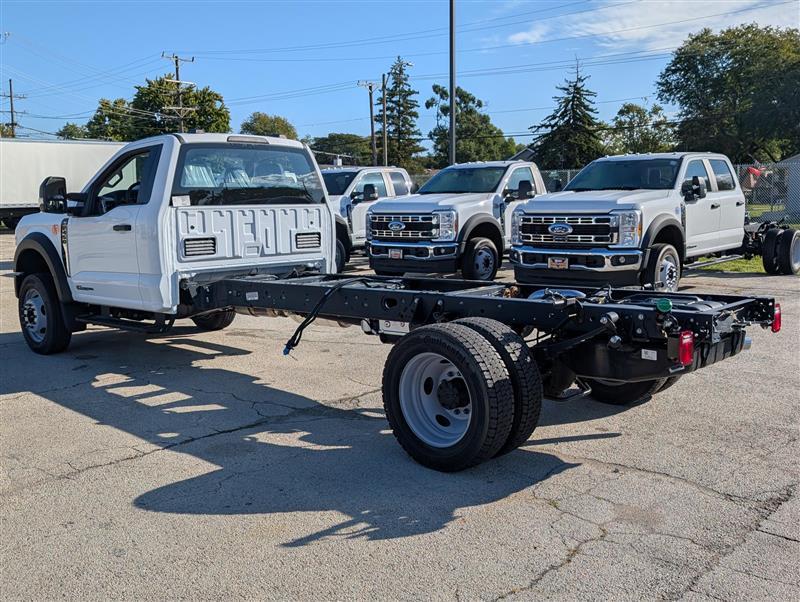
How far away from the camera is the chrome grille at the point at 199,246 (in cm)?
724

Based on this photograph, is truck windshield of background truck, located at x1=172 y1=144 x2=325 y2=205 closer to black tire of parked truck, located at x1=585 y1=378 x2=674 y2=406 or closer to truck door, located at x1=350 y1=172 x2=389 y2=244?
black tire of parked truck, located at x1=585 y1=378 x2=674 y2=406

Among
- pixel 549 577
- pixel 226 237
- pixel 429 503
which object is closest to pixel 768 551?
pixel 549 577

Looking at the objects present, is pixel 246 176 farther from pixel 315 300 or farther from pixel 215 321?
pixel 215 321

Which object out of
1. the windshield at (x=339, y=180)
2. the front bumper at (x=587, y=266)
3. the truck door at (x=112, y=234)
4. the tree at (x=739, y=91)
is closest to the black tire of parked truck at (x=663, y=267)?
the front bumper at (x=587, y=266)

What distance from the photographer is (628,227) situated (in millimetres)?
10070

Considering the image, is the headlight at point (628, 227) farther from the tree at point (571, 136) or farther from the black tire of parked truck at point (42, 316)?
the tree at point (571, 136)

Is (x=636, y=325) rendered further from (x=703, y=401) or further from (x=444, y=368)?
(x=703, y=401)

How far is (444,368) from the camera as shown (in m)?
5.00

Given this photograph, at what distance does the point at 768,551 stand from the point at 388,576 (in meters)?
1.83

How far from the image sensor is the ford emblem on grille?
1043 centimetres

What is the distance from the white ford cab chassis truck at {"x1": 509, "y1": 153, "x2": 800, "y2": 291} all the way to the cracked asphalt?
3.12 metres

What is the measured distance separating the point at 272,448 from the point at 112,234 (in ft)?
11.0

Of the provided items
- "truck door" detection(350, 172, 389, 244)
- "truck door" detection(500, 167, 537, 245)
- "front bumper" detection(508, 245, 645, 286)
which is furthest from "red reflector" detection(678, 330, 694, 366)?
"truck door" detection(350, 172, 389, 244)

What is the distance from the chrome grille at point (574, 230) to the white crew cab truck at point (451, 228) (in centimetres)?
212
